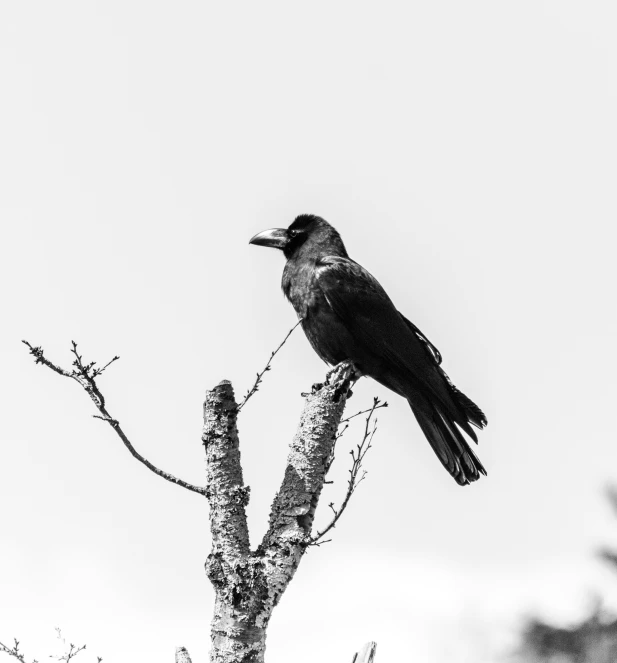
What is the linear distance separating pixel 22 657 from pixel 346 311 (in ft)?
11.0

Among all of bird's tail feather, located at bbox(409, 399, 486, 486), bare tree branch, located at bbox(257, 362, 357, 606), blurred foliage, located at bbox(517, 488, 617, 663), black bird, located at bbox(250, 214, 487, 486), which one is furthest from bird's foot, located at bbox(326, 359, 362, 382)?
blurred foliage, located at bbox(517, 488, 617, 663)

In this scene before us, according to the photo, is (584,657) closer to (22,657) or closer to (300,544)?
(300,544)

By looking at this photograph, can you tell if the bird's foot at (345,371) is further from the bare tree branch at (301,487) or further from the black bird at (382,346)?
the bare tree branch at (301,487)

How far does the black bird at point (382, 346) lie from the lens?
6117 mm

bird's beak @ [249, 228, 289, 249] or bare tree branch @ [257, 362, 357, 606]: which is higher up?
bird's beak @ [249, 228, 289, 249]

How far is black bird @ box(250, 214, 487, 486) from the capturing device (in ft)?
20.1

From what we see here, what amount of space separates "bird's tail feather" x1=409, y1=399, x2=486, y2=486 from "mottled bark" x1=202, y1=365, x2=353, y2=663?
1.86 meters

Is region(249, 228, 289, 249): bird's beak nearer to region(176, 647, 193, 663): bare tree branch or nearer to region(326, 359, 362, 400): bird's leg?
region(326, 359, 362, 400): bird's leg

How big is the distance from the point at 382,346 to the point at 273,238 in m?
1.83

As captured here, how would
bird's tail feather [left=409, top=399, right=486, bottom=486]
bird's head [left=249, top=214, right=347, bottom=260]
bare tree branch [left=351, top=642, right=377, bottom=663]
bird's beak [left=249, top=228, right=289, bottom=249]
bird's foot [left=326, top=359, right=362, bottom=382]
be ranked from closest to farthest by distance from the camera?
bare tree branch [left=351, top=642, right=377, bottom=663]
bird's foot [left=326, top=359, right=362, bottom=382]
bird's tail feather [left=409, top=399, right=486, bottom=486]
bird's head [left=249, top=214, right=347, bottom=260]
bird's beak [left=249, top=228, right=289, bottom=249]

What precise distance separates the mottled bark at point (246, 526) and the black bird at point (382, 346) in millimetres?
1935

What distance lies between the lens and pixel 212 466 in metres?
3.89

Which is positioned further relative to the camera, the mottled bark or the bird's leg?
the bird's leg

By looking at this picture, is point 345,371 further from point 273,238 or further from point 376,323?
point 273,238
